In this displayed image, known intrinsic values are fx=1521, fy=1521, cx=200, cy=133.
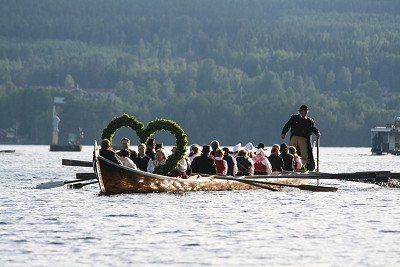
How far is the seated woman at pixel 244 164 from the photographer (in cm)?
5116

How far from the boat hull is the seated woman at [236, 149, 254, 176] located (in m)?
2.47

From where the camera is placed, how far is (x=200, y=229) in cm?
3588

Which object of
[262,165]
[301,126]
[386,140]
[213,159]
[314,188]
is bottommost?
[314,188]

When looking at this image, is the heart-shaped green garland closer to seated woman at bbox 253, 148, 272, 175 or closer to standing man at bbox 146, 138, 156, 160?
standing man at bbox 146, 138, 156, 160

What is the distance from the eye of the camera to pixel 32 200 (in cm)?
4734

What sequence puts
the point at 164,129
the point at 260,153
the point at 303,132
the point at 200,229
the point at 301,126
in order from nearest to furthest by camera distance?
1. the point at 200,229
2. the point at 164,129
3. the point at 260,153
4. the point at 301,126
5. the point at 303,132

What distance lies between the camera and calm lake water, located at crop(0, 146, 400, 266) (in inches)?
1179

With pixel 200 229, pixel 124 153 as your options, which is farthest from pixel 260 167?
pixel 200 229

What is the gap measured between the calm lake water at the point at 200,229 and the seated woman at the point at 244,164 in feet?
2.38

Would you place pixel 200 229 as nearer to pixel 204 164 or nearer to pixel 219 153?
pixel 204 164

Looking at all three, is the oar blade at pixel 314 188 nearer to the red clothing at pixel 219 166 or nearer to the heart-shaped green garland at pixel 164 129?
the red clothing at pixel 219 166

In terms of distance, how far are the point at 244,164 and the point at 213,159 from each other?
84.1 inches

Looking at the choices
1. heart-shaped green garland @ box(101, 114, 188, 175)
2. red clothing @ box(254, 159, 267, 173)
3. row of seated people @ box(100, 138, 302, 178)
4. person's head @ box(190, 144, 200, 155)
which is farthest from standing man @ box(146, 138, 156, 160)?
red clothing @ box(254, 159, 267, 173)

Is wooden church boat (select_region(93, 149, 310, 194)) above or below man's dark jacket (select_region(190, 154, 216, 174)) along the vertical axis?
below
